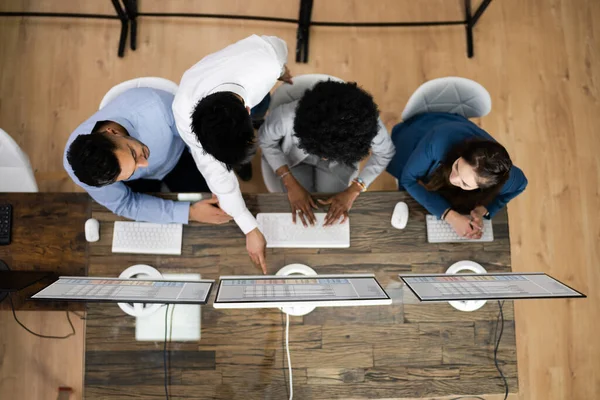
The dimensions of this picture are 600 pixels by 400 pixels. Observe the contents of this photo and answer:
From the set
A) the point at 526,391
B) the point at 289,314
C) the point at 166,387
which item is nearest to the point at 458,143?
the point at 289,314

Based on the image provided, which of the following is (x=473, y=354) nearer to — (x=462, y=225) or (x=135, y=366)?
(x=462, y=225)

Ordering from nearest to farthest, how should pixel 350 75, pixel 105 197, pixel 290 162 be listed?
pixel 105 197, pixel 290 162, pixel 350 75

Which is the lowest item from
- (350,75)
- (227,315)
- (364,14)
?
(227,315)

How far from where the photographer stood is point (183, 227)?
1.55 meters

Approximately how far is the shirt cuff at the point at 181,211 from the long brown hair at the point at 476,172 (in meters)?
0.98

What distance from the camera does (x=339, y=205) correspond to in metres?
1.56

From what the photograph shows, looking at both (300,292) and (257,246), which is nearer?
(300,292)

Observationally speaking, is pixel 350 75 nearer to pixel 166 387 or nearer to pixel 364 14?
pixel 364 14

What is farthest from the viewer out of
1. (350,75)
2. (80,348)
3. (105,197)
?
(350,75)

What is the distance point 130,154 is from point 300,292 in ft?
2.41

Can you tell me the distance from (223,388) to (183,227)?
63 centimetres

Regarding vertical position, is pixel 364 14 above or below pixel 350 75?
above

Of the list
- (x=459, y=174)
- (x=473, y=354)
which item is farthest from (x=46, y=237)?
(x=473, y=354)

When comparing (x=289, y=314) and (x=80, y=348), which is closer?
(x=289, y=314)
